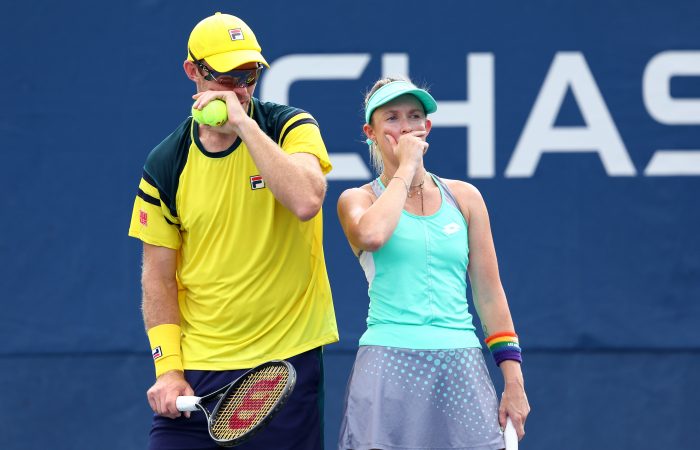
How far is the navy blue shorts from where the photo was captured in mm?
3387

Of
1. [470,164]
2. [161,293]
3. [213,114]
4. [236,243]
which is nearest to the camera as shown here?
[213,114]

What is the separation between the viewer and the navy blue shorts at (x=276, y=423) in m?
3.39

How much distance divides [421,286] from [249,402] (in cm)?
56

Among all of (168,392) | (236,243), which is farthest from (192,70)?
(168,392)

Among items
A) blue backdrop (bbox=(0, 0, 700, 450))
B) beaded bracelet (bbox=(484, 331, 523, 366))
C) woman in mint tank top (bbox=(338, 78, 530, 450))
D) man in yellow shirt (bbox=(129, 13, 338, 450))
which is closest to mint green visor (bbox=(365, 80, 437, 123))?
woman in mint tank top (bbox=(338, 78, 530, 450))

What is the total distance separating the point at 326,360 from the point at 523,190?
117 cm

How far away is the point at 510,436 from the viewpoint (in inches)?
128

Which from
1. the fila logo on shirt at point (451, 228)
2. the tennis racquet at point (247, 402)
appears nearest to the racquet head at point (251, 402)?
the tennis racquet at point (247, 402)

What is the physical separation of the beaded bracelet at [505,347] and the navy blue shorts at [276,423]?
0.52 metres

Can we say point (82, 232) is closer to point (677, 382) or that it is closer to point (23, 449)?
point (23, 449)

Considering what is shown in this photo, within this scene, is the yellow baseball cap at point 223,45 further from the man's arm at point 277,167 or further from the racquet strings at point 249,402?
the racquet strings at point 249,402

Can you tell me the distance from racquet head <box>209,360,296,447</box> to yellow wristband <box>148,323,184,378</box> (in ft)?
0.95

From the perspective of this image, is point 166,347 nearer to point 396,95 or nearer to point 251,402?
point 251,402

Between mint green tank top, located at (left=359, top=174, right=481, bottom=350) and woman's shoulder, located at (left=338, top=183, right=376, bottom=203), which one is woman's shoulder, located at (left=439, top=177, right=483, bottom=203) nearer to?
mint green tank top, located at (left=359, top=174, right=481, bottom=350)
